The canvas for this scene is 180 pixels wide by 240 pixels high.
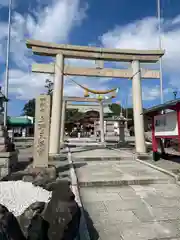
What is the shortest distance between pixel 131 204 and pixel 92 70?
782 centimetres

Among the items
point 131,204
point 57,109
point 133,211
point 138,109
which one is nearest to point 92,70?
point 57,109

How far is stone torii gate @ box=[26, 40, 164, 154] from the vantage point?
1015 centimetres

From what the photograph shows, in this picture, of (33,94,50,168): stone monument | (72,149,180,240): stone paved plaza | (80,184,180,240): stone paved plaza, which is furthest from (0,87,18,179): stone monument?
(80,184,180,240): stone paved plaza

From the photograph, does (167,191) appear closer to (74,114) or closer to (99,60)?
(99,60)

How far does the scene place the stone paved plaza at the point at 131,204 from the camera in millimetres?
3273

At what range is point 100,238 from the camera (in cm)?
311

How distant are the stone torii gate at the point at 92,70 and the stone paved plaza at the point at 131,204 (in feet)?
12.4

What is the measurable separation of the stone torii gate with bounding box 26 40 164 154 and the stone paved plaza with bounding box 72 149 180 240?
149 inches

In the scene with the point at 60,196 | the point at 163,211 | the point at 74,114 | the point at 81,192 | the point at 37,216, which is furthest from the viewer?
the point at 74,114

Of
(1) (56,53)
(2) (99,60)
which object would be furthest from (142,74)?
(1) (56,53)

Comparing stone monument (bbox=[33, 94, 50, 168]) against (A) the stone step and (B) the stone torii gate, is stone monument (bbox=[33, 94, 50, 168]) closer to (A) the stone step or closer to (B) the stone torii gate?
(A) the stone step

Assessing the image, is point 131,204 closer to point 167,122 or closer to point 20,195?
point 20,195

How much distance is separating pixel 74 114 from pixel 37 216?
41.4 metres

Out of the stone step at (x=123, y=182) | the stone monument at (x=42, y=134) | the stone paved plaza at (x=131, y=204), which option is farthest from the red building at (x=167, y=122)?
the stone monument at (x=42, y=134)
